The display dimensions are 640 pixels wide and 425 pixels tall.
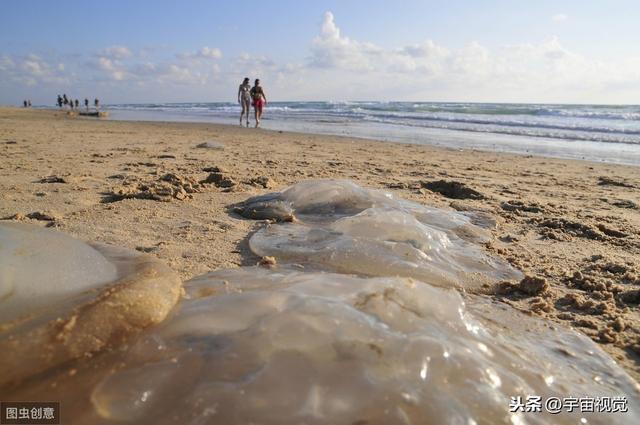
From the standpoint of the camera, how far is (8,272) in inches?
51.0

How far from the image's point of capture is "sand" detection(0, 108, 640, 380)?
2.21 meters

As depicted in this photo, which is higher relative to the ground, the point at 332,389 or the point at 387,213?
the point at 387,213

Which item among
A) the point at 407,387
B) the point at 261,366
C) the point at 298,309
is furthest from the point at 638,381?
the point at 261,366

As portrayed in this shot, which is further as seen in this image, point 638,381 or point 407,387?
point 638,381

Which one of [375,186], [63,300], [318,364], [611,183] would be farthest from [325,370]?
[611,183]

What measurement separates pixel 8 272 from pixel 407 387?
1220mm

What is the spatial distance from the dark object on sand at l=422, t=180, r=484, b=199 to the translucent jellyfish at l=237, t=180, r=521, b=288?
114 centimetres

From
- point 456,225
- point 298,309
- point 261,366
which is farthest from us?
point 456,225

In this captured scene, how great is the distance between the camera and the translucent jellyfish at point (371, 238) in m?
2.18

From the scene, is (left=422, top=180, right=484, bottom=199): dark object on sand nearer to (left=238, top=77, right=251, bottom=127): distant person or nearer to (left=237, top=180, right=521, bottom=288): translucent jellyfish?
(left=237, top=180, right=521, bottom=288): translucent jellyfish

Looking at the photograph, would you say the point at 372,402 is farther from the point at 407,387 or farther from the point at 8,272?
the point at 8,272

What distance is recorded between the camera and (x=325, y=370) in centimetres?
107

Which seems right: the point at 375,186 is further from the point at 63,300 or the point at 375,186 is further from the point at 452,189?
the point at 63,300

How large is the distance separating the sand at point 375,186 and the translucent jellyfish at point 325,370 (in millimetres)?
756
